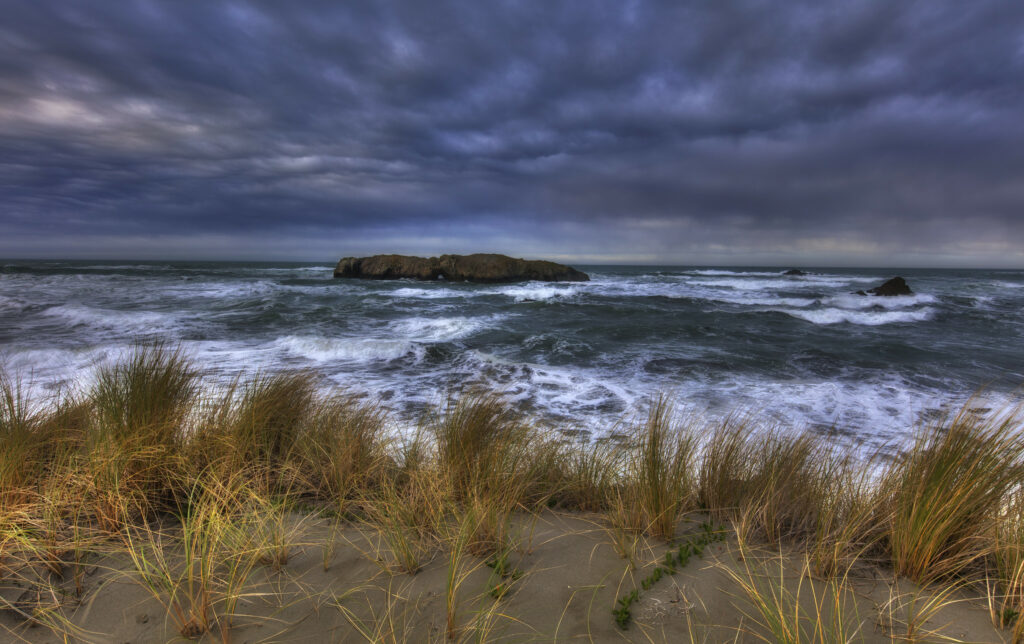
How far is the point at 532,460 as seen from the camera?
3.48 metres

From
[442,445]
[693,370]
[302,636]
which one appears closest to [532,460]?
[442,445]

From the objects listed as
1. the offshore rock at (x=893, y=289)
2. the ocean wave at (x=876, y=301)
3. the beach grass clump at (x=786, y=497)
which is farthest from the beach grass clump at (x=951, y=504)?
the offshore rock at (x=893, y=289)

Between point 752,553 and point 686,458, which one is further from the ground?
point 686,458

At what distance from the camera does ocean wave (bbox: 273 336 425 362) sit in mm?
10305

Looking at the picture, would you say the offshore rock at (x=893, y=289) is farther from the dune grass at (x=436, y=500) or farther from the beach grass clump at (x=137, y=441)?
the beach grass clump at (x=137, y=441)

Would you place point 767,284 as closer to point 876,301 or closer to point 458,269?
point 876,301

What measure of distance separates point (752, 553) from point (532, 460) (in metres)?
1.62

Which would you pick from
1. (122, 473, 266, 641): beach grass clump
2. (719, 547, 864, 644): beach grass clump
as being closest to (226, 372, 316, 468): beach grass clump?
(122, 473, 266, 641): beach grass clump

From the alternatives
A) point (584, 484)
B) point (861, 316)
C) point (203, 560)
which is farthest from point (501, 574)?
point (861, 316)

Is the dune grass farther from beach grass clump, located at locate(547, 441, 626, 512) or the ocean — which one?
the ocean

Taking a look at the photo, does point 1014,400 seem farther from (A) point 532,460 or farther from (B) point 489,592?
(B) point 489,592

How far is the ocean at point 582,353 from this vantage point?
23.1 feet

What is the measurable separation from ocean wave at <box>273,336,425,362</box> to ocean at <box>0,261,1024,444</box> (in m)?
0.06

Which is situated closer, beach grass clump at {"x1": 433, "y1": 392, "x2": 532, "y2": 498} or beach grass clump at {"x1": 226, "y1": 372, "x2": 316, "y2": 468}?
beach grass clump at {"x1": 433, "y1": 392, "x2": 532, "y2": 498}
